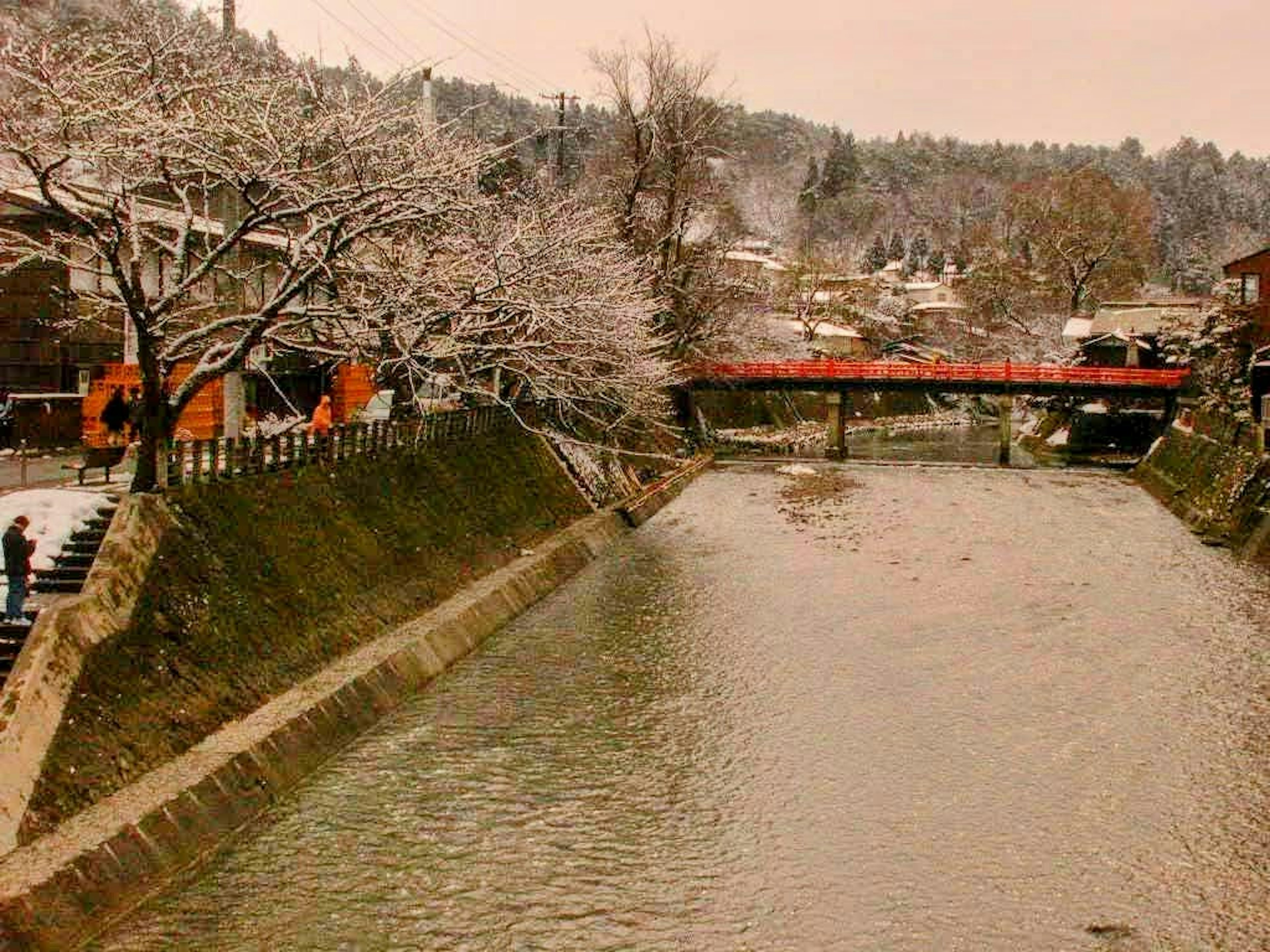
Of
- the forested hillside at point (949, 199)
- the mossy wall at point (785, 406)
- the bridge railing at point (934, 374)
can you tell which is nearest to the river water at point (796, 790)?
the bridge railing at point (934, 374)

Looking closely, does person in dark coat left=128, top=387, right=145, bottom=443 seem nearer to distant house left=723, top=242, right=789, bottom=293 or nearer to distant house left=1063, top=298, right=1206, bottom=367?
distant house left=723, top=242, right=789, bottom=293

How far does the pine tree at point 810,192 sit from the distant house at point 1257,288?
389ft

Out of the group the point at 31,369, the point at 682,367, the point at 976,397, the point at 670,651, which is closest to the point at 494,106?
the point at 976,397

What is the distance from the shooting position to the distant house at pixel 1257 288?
144 ft

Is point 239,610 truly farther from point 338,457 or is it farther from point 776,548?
point 776,548

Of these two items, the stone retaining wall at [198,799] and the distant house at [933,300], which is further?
the distant house at [933,300]

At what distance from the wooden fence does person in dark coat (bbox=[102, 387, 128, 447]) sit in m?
1.92

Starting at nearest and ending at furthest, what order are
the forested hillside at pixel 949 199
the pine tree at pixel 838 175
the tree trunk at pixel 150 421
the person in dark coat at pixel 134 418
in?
the tree trunk at pixel 150 421 → the person in dark coat at pixel 134 418 → the forested hillside at pixel 949 199 → the pine tree at pixel 838 175

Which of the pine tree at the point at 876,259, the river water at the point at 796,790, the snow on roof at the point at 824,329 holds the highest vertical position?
the pine tree at the point at 876,259

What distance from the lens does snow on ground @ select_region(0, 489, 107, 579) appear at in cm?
1422

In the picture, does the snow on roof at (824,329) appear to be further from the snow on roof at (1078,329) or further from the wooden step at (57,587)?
the wooden step at (57,587)

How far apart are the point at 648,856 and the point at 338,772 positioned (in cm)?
429

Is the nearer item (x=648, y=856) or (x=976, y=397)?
(x=648, y=856)

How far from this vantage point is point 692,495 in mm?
43562
